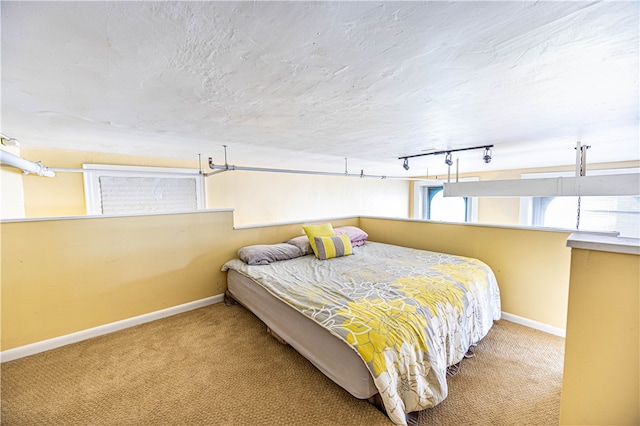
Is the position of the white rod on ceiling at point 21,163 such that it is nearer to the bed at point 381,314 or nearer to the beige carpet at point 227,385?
the beige carpet at point 227,385

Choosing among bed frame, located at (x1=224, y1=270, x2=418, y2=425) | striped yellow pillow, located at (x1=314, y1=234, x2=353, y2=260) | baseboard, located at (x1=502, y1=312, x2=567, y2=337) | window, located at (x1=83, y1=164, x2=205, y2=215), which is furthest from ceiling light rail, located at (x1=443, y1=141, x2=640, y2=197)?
window, located at (x1=83, y1=164, x2=205, y2=215)

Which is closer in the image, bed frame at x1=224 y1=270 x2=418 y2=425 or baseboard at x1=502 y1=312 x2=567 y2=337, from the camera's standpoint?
bed frame at x1=224 y1=270 x2=418 y2=425

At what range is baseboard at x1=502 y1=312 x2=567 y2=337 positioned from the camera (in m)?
2.38

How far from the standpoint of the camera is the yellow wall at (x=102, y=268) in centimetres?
209

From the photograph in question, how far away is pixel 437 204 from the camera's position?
21.8 feet

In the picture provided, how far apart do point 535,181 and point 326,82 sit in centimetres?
241

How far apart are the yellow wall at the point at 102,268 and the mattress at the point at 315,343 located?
32.0 inches

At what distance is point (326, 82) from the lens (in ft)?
4.22

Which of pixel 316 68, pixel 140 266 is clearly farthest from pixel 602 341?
pixel 140 266

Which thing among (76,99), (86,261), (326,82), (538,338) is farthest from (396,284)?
(86,261)

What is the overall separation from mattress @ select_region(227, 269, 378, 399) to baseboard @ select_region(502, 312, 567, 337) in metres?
2.15

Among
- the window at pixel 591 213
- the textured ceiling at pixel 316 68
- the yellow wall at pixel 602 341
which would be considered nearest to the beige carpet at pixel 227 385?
the yellow wall at pixel 602 341

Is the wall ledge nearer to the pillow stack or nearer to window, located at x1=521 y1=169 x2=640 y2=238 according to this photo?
the pillow stack

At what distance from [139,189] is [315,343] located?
3215 mm
